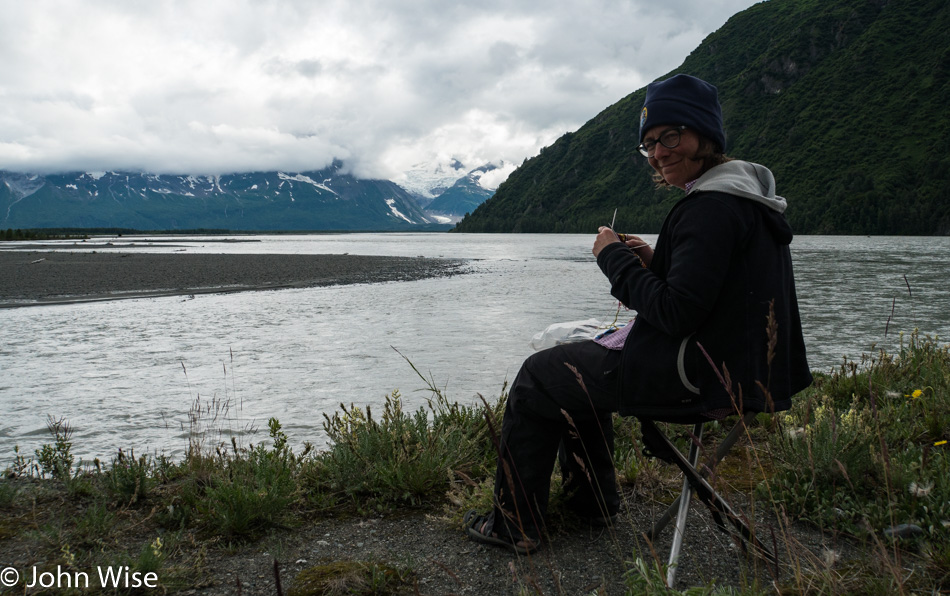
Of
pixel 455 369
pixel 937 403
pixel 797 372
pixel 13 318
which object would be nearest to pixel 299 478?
pixel 797 372

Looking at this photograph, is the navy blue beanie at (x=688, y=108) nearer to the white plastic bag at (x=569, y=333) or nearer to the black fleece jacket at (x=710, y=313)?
the black fleece jacket at (x=710, y=313)

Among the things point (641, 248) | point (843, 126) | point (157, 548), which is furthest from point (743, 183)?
point (843, 126)

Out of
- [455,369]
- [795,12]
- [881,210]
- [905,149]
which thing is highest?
[795,12]

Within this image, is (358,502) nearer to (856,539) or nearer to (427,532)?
(427,532)

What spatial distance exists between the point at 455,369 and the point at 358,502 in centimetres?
626

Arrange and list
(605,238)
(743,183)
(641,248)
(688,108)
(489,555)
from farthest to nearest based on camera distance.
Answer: (489,555) < (641,248) < (605,238) < (688,108) < (743,183)

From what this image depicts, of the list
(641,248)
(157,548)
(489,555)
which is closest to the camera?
(641,248)

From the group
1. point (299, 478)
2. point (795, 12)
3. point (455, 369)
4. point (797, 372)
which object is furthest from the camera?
point (795, 12)

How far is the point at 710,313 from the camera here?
2.42 meters

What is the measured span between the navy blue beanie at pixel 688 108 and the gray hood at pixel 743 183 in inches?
5.5

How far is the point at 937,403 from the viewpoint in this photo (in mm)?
4750

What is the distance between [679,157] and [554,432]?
1.40 m

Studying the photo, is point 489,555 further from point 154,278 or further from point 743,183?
point 154,278

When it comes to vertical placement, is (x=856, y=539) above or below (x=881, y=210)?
below
